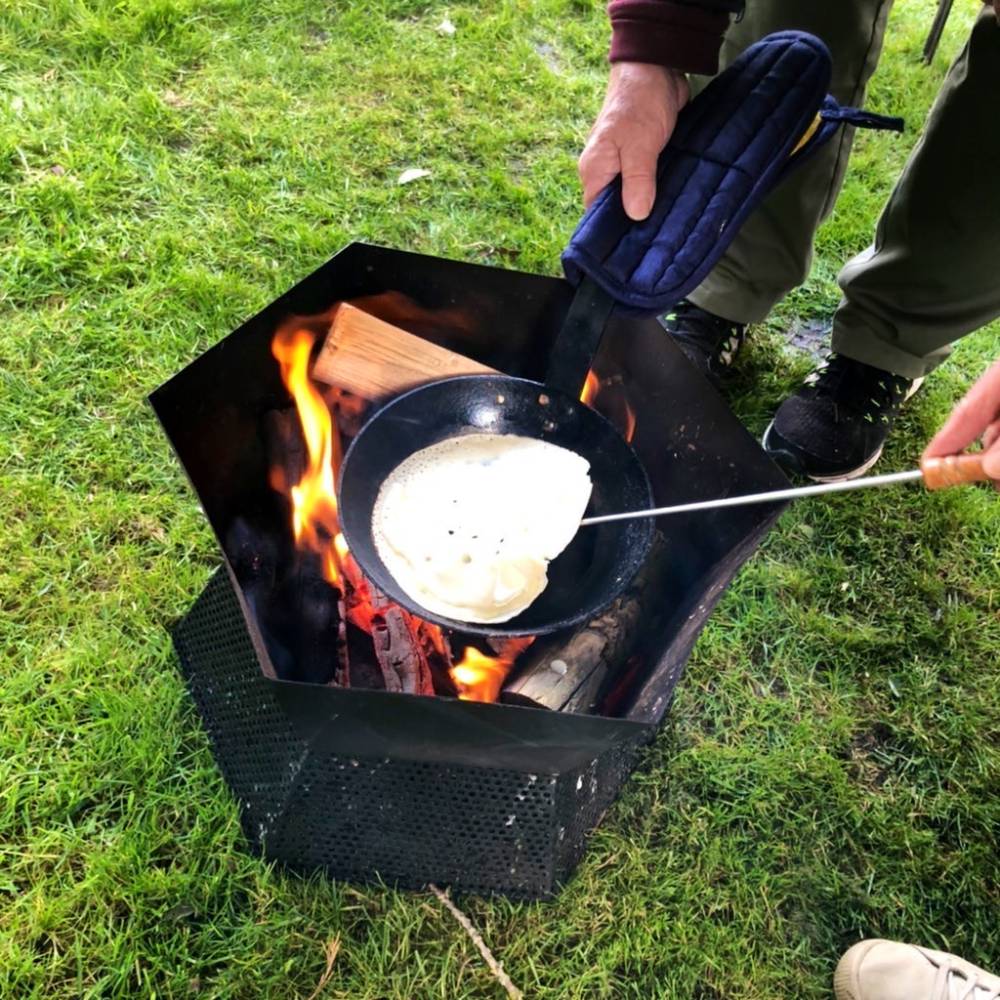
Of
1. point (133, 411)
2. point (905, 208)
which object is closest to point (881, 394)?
point (905, 208)

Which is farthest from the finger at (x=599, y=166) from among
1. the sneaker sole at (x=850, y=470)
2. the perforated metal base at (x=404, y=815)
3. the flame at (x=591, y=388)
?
the perforated metal base at (x=404, y=815)

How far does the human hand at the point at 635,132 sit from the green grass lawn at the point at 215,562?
1081 millimetres

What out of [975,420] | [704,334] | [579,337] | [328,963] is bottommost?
[328,963]

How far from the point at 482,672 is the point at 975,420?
1024 mm

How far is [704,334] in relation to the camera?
2.61 meters

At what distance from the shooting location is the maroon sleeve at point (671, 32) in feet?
5.37

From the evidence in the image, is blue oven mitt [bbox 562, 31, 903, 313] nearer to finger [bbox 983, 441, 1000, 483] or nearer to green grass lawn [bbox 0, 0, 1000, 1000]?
finger [bbox 983, 441, 1000, 483]

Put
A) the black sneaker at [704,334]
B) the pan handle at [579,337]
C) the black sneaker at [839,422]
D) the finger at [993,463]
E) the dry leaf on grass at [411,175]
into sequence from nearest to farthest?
the finger at [993,463]
the pan handle at [579,337]
the black sneaker at [839,422]
the black sneaker at [704,334]
the dry leaf on grass at [411,175]

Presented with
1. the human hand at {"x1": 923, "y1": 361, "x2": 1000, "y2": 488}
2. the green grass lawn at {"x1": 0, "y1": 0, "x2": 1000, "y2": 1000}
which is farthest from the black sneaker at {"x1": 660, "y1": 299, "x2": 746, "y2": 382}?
the human hand at {"x1": 923, "y1": 361, "x2": 1000, "y2": 488}

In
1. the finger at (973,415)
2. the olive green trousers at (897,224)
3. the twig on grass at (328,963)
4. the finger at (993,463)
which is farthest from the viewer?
the olive green trousers at (897,224)

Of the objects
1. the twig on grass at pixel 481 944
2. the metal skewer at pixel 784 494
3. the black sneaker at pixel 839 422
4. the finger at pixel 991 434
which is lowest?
the twig on grass at pixel 481 944

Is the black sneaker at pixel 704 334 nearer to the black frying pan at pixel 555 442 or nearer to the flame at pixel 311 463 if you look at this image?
the black frying pan at pixel 555 442

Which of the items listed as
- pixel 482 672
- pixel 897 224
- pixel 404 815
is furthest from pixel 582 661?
pixel 897 224

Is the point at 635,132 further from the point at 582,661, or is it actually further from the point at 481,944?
the point at 481,944
